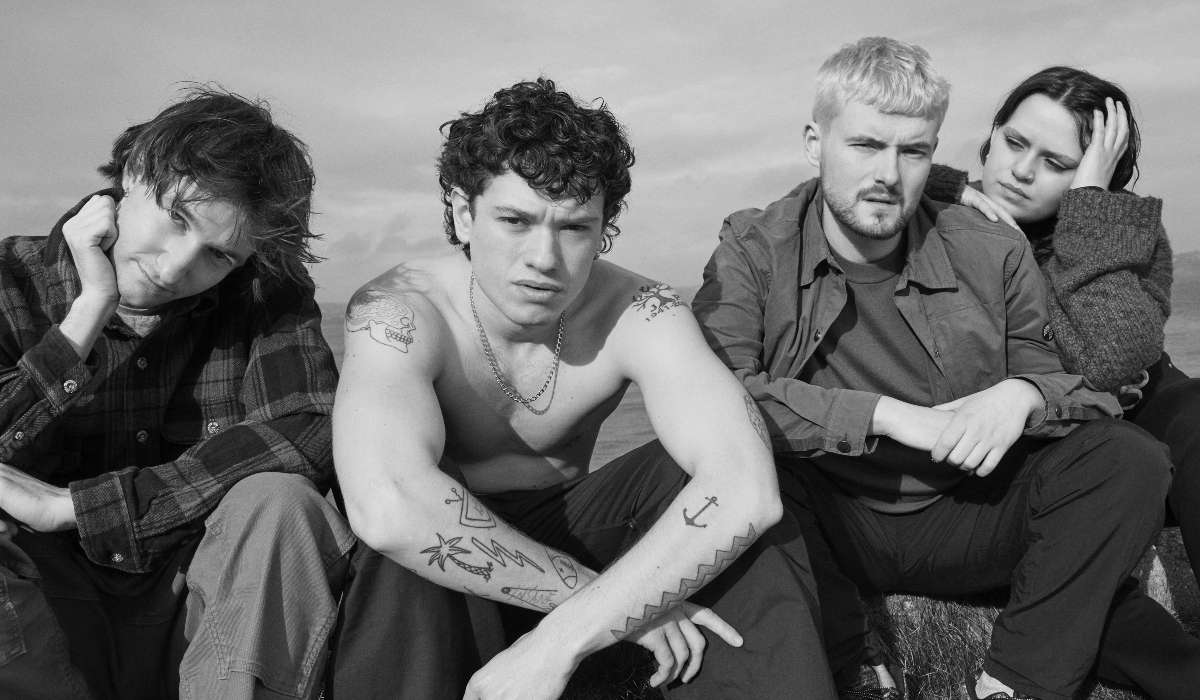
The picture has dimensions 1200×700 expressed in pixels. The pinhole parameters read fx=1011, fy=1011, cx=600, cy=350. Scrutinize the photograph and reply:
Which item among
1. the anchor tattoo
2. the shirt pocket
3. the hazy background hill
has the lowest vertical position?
the hazy background hill

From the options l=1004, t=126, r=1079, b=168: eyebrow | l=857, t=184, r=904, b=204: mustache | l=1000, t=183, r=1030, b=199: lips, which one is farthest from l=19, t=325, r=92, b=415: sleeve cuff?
l=1004, t=126, r=1079, b=168: eyebrow

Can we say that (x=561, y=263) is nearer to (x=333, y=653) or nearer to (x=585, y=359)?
(x=585, y=359)

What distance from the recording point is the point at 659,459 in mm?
2715

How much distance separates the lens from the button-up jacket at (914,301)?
3.29 metres

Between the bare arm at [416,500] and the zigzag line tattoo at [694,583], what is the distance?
0.19 meters

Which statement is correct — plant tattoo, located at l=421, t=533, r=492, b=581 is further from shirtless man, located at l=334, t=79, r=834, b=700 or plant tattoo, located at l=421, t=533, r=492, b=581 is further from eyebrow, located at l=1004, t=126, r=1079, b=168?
eyebrow, located at l=1004, t=126, r=1079, b=168

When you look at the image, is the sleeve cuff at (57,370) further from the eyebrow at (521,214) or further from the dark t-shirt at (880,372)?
the dark t-shirt at (880,372)

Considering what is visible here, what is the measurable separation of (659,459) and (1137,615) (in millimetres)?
1542

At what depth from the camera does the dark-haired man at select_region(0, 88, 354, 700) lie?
7.72 feet

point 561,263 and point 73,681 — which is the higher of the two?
point 561,263

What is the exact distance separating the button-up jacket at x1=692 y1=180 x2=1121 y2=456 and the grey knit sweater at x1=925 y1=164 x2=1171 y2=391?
92 mm

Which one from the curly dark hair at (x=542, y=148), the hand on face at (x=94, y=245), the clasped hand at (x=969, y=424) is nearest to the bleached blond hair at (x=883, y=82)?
the curly dark hair at (x=542, y=148)

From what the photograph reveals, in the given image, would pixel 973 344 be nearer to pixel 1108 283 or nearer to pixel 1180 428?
pixel 1108 283

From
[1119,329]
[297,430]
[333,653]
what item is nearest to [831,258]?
[1119,329]
